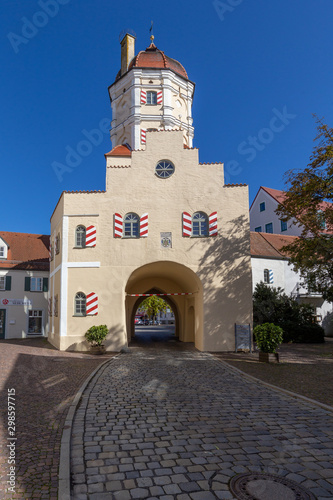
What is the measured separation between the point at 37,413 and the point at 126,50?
31338mm

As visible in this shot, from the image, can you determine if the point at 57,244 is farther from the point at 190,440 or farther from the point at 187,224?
the point at 190,440

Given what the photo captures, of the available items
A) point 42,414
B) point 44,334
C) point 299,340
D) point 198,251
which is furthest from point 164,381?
point 44,334

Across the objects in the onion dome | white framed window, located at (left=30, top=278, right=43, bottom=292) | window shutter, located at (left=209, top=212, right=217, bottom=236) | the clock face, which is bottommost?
white framed window, located at (left=30, top=278, right=43, bottom=292)

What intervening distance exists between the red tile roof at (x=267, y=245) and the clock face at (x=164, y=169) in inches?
482

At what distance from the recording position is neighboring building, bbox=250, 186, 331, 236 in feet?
121

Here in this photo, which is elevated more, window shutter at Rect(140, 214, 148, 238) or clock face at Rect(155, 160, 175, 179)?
clock face at Rect(155, 160, 175, 179)

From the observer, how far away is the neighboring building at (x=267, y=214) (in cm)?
3687

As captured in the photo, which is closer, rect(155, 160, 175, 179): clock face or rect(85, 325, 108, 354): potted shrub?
rect(85, 325, 108, 354): potted shrub

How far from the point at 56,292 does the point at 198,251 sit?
28.2 ft

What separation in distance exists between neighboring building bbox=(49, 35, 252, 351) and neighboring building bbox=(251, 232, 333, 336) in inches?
404

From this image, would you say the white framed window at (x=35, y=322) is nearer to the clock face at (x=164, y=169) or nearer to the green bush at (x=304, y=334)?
the clock face at (x=164, y=169)

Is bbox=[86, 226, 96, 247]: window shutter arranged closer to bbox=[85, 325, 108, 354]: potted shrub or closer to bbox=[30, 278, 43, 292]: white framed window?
bbox=[85, 325, 108, 354]: potted shrub

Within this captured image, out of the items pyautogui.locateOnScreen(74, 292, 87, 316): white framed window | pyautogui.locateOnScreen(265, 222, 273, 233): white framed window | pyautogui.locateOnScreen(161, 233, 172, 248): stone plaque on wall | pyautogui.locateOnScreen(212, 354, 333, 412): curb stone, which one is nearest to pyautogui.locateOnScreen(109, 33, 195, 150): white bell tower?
pyautogui.locateOnScreen(161, 233, 172, 248): stone plaque on wall

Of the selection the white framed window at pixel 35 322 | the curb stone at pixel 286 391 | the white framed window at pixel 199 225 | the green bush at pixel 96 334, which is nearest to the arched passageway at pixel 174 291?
the white framed window at pixel 199 225
